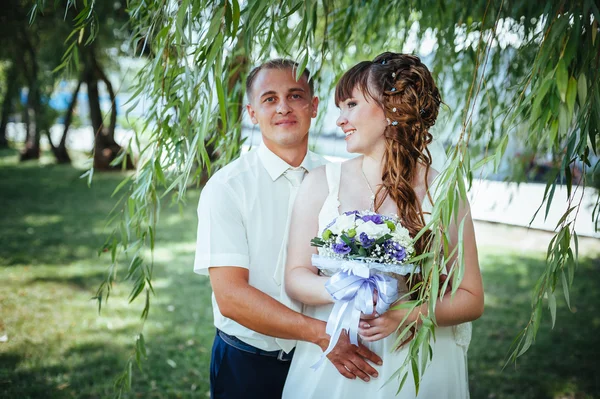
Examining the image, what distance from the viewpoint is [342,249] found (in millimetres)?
1752

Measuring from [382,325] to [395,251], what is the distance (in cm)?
29

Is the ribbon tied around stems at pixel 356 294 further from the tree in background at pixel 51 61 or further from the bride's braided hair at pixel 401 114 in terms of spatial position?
the tree in background at pixel 51 61

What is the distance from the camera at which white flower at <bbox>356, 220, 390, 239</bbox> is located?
1.72m

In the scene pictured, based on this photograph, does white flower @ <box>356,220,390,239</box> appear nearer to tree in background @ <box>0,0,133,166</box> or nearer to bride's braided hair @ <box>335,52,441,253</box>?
bride's braided hair @ <box>335,52,441,253</box>

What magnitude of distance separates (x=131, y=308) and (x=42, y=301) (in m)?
0.83

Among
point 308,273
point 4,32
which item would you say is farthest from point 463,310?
point 4,32

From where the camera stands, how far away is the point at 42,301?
5.32m

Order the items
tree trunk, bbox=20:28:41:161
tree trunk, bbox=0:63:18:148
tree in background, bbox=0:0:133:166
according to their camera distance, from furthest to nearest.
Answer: tree trunk, bbox=0:63:18:148 < tree trunk, bbox=20:28:41:161 < tree in background, bbox=0:0:133:166

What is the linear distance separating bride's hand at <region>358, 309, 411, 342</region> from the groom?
0.12m

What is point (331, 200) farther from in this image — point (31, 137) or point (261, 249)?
point (31, 137)

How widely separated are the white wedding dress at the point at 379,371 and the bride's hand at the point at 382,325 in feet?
0.31

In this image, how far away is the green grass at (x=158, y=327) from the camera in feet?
13.2

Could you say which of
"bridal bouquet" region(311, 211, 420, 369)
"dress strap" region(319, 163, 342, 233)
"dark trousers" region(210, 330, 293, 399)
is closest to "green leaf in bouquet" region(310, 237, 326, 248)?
"bridal bouquet" region(311, 211, 420, 369)

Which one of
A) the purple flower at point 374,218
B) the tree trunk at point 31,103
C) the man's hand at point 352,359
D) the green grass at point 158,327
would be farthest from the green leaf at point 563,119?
the tree trunk at point 31,103
